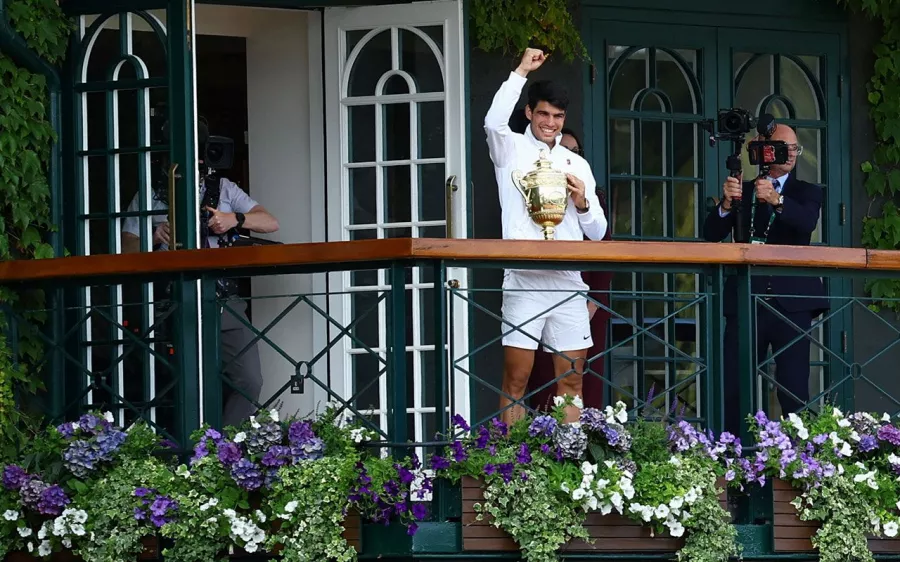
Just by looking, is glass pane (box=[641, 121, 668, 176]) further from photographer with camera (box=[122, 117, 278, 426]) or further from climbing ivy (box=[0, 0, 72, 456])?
climbing ivy (box=[0, 0, 72, 456])

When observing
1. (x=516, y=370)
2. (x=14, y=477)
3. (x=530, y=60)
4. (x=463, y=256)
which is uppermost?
(x=530, y=60)

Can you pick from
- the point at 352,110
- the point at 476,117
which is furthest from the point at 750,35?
the point at 352,110

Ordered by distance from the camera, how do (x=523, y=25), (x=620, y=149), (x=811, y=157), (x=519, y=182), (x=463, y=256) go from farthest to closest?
(x=811, y=157) → (x=620, y=149) → (x=523, y=25) → (x=519, y=182) → (x=463, y=256)

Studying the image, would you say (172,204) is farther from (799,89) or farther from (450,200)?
(799,89)

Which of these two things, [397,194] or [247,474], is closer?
[247,474]

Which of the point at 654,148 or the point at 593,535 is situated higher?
the point at 654,148

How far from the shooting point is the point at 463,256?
227 inches

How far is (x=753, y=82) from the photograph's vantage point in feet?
28.2

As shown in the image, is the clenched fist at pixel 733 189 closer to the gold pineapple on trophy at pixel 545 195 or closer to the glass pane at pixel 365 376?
the gold pineapple on trophy at pixel 545 195

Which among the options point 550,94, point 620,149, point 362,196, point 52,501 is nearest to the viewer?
point 52,501

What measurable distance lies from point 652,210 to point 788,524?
108 inches

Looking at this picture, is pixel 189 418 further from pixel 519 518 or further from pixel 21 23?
pixel 21 23

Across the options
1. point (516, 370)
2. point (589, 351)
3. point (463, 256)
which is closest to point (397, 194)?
point (589, 351)

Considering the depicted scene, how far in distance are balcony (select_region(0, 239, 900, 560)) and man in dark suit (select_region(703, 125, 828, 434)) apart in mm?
609
